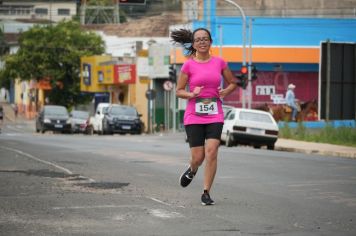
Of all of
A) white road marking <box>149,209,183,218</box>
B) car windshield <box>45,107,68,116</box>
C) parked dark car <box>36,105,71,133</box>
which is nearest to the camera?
white road marking <box>149,209,183,218</box>

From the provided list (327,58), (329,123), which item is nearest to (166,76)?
(329,123)

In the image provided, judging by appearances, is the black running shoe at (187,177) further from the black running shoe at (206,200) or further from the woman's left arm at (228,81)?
the woman's left arm at (228,81)

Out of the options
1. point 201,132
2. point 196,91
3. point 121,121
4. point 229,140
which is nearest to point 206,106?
point 196,91

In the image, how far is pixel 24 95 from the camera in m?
119

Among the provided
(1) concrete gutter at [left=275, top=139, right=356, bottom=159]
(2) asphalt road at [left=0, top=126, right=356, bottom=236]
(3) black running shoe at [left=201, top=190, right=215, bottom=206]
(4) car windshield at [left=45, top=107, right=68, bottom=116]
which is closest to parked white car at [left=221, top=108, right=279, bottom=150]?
(1) concrete gutter at [left=275, top=139, right=356, bottom=159]

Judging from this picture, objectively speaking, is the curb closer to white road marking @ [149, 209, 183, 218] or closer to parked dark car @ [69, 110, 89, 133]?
white road marking @ [149, 209, 183, 218]

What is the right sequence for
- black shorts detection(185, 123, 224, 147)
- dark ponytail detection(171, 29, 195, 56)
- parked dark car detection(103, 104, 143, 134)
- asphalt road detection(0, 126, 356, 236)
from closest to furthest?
Result: asphalt road detection(0, 126, 356, 236) → black shorts detection(185, 123, 224, 147) → dark ponytail detection(171, 29, 195, 56) → parked dark car detection(103, 104, 143, 134)

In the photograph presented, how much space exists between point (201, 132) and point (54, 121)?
47999mm

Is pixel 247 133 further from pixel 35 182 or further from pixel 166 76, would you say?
pixel 166 76

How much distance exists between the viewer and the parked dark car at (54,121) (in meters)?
58.8

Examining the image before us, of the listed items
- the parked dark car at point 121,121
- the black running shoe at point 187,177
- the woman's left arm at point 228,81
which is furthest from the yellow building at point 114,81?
the woman's left arm at point 228,81

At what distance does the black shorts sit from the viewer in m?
11.5

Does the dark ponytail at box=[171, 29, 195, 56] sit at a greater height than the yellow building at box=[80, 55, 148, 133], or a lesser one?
greater

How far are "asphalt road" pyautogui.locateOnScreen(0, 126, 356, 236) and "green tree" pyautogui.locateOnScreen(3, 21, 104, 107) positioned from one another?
6950 cm
